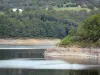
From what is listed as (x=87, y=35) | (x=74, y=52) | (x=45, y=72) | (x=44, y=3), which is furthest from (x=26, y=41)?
(x=45, y=72)

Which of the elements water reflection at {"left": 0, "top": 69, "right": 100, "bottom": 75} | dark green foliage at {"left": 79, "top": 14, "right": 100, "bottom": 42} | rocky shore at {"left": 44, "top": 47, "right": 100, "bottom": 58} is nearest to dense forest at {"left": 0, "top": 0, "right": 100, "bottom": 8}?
dark green foliage at {"left": 79, "top": 14, "right": 100, "bottom": 42}

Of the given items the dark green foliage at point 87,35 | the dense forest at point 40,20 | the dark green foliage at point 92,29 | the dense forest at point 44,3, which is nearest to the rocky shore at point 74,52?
the dark green foliage at point 87,35

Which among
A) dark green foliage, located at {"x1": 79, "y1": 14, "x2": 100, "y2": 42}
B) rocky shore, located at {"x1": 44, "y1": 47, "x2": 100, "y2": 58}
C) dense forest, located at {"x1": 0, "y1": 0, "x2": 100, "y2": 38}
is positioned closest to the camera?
rocky shore, located at {"x1": 44, "y1": 47, "x2": 100, "y2": 58}

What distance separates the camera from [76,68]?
2227 inches

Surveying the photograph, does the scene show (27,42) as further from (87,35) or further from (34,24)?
(87,35)

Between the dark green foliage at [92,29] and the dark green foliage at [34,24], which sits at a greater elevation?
the dark green foliage at [92,29]

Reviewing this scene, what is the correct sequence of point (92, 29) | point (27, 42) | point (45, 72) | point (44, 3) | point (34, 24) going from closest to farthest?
point (45, 72) → point (92, 29) → point (27, 42) → point (34, 24) → point (44, 3)

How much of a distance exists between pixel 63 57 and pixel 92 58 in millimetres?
4996

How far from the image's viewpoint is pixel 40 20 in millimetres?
161750

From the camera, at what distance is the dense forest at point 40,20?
148m

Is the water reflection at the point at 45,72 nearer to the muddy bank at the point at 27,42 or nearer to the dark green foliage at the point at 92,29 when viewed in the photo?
the dark green foliage at the point at 92,29

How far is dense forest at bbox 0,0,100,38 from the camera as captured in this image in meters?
148

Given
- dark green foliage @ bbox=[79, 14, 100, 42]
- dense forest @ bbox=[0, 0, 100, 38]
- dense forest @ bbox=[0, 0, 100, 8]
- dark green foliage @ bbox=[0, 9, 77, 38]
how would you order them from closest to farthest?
Answer: dark green foliage @ bbox=[79, 14, 100, 42]
dark green foliage @ bbox=[0, 9, 77, 38]
dense forest @ bbox=[0, 0, 100, 38]
dense forest @ bbox=[0, 0, 100, 8]

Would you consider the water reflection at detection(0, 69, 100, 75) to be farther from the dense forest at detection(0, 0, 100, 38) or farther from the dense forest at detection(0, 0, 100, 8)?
the dense forest at detection(0, 0, 100, 8)
